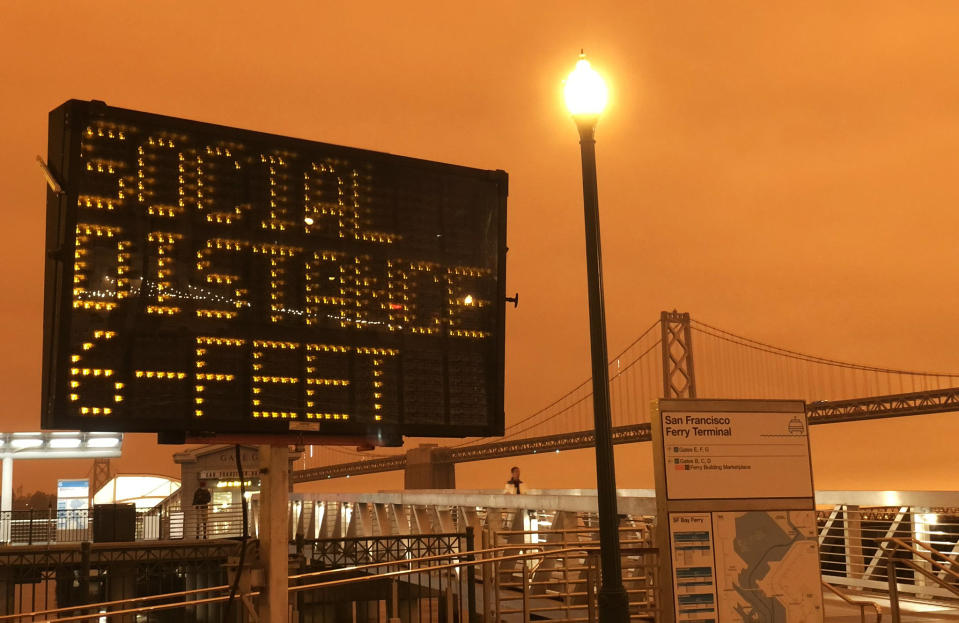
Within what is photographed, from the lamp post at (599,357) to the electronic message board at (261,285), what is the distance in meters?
1.25

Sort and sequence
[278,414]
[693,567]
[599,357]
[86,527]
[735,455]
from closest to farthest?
[278,414] < [599,357] < [693,567] < [735,455] < [86,527]

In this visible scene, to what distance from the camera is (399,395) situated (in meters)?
7.53

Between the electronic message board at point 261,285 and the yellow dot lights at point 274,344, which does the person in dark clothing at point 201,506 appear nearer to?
the electronic message board at point 261,285

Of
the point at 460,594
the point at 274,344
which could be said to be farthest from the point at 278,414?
the point at 460,594

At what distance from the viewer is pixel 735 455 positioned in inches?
391

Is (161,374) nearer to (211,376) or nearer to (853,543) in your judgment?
(211,376)

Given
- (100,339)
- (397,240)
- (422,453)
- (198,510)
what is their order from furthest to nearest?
(422,453) → (198,510) → (397,240) → (100,339)

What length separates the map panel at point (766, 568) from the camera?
9602 millimetres

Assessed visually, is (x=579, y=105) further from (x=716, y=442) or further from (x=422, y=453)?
(x=422, y=453)

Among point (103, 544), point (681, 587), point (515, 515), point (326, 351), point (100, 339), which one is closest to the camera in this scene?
point (100, 339)

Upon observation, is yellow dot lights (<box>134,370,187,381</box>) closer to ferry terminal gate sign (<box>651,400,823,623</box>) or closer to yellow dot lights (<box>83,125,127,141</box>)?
yellow dot lights (<box>83,125,127,141</box>)

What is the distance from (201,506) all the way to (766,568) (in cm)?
2768

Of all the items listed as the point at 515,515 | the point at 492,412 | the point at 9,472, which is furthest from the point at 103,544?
the point at 492,412

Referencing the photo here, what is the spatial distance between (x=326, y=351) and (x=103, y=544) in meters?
25.5
